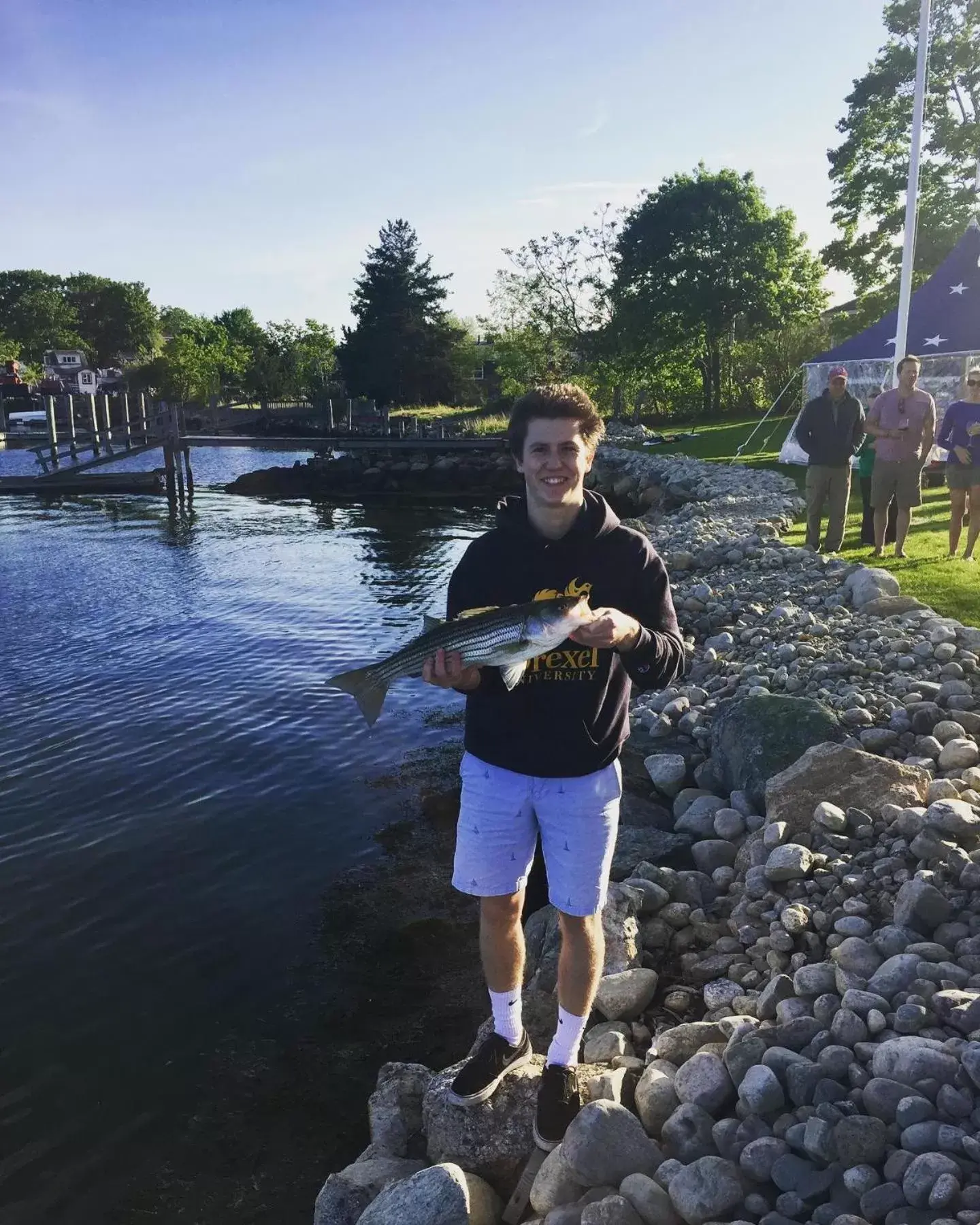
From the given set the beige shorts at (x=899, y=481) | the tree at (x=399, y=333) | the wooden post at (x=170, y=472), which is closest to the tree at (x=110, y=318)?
the tree at (x=399, y=333)

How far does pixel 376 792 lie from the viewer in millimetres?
9594

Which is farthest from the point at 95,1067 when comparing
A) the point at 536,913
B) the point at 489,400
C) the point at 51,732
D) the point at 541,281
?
the point at 489,400

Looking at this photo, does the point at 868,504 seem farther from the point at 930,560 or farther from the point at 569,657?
the point at 569,657

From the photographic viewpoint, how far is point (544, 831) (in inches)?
151

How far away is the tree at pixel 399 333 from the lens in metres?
68.5

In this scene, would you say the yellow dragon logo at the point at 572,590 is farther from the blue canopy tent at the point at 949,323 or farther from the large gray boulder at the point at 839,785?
the blue canopy tent at the point at 949,323

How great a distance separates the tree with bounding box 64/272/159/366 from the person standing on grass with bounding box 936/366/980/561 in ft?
399

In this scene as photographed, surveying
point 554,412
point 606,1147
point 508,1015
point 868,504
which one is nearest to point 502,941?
point 508,1015

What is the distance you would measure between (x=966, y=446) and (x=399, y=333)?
61.6 m

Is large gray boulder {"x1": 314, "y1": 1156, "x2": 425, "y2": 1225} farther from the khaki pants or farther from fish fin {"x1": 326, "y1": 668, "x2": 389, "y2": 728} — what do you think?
the khaki pants

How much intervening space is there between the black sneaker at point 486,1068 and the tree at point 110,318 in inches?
4991

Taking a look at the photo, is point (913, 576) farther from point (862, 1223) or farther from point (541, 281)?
point (541, 281)

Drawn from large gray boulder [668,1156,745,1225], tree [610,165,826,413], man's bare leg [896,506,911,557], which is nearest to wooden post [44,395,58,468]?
tree [610,165,826,413]

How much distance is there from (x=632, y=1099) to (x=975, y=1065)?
1531mm
